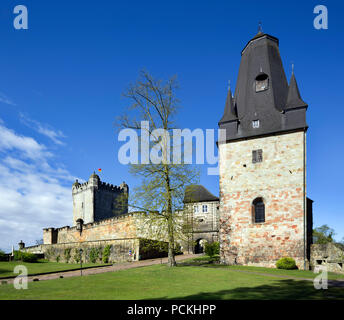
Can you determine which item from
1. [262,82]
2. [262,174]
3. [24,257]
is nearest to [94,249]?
[24,257]

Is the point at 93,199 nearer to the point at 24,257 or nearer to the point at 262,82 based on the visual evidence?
the point at 24,257

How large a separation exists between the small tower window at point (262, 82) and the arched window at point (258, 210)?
362 inches

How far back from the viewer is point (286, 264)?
20625 millimetres

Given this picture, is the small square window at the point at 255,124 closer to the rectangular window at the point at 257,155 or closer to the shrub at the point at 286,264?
the rectangular window at the point at 257,155

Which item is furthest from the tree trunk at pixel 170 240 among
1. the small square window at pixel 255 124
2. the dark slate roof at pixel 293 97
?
the dark slate roof at pixel 293 97

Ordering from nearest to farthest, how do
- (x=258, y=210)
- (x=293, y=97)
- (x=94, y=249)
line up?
(x=258, y=210), (x=293, y=97), (x=94, y=249)

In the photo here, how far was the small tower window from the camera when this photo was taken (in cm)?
2495

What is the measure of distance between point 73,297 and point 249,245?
1592 centimetres

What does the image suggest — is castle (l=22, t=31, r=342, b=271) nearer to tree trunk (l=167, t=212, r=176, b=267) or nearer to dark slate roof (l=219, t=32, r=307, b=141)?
dark slate roof (l=219, t=32, r=307, b=141)

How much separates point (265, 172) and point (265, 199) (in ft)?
6.60

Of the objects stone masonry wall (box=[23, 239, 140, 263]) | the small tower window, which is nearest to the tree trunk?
stone masonry wall (box=[23, 239, 140, 263])

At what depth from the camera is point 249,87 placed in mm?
25703
